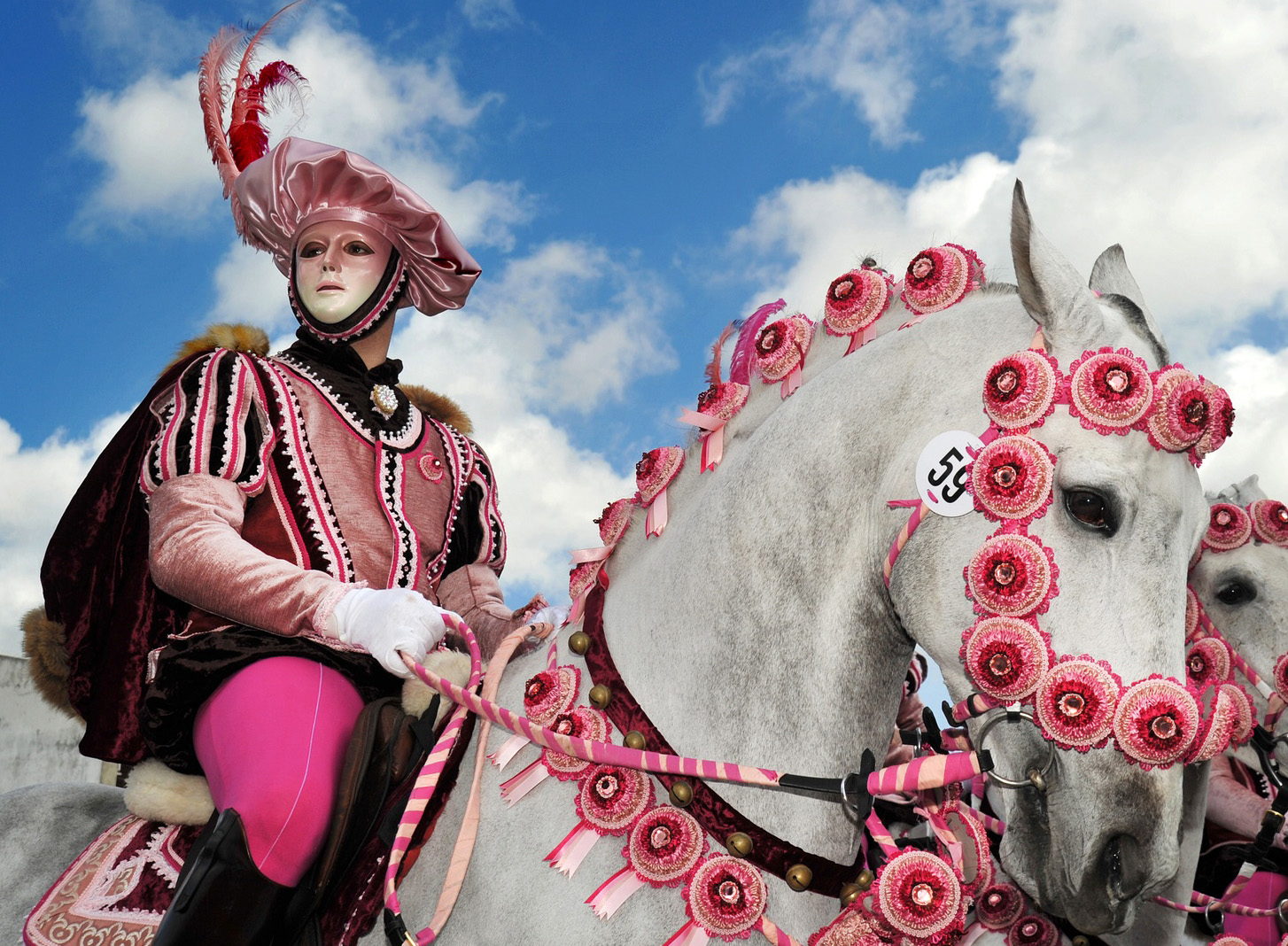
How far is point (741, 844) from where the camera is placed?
6.60ft

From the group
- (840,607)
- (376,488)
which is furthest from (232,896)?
(840,607)

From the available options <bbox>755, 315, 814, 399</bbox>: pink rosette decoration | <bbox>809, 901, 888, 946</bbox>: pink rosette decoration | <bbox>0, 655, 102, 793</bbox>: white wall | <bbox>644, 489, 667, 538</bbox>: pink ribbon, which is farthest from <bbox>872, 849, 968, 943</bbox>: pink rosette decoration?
<bbox>0, 655, 102, 793</bbox>: white wall

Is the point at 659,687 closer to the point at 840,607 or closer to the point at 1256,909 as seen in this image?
the point at 840,607

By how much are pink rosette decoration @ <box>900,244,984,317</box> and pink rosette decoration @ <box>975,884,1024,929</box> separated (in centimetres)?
229

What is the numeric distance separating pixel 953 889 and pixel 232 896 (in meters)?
1.46

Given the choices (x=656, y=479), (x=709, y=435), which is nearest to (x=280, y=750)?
(x=656, y=479)

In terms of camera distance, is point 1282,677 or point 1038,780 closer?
point 1038,780

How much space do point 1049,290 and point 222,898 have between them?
6.88ft

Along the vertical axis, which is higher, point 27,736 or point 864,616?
point 864,616

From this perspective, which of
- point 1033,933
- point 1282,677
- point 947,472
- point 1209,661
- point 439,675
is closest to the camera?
point 947,472

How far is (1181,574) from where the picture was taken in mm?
1830

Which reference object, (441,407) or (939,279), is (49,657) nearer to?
(441,407)

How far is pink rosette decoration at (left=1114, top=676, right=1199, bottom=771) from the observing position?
1691 millimetres

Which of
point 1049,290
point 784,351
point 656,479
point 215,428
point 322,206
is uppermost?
point 322,206
